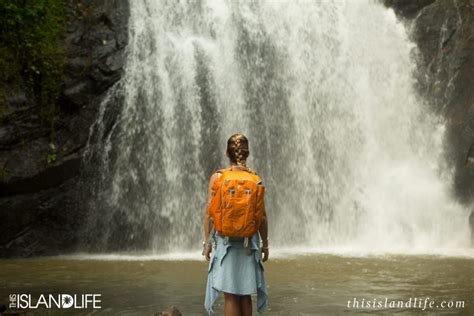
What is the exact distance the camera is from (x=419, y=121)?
16.3m

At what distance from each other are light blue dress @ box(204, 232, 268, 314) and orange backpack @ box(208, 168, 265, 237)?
106 mm

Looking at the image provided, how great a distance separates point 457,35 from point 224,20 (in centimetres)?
662

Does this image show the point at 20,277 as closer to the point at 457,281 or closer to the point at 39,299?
the point at 39,299

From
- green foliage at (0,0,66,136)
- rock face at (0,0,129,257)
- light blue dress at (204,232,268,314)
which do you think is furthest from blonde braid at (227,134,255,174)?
green foliage at (0,0,66,136)

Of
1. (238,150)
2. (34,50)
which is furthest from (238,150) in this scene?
(34,50)

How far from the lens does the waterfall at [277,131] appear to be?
46.7 feet

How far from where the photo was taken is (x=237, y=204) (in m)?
4.20

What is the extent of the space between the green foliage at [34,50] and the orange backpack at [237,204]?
33.7 feet

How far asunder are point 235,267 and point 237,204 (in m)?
0.49

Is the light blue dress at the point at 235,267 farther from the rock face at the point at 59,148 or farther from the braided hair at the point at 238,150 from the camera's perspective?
the rock face at the point at 59,148

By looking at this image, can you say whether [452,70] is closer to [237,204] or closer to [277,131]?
[277,131]

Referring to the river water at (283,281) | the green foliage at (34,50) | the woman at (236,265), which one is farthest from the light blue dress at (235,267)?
the green foliage at (34,50)

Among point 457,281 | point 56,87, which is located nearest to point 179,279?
point 457,281

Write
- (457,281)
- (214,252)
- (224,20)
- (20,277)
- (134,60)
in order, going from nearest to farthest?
(214,252)
(457,281)
(20,277)
(134,60)
(224,20)
